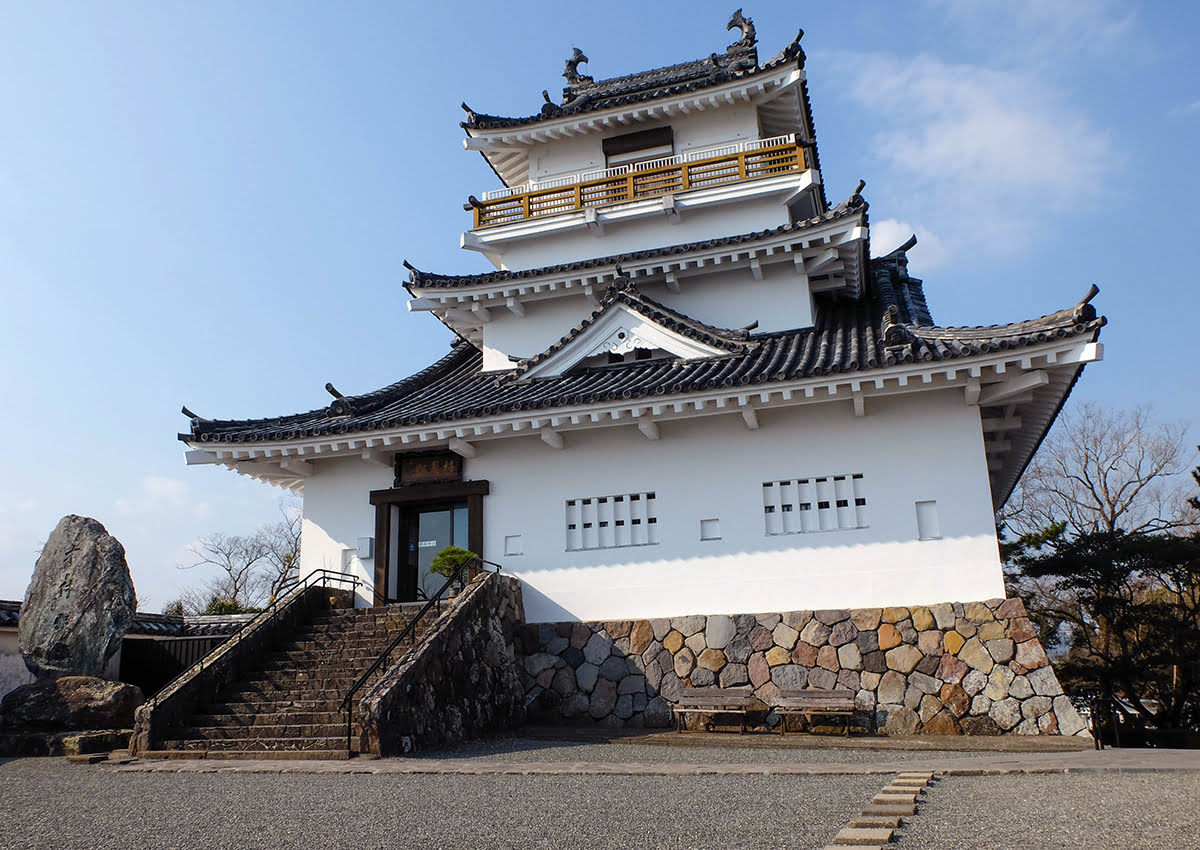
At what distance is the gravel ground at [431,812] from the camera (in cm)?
502

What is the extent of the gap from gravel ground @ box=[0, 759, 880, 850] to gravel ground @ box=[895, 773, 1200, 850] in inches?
22.8

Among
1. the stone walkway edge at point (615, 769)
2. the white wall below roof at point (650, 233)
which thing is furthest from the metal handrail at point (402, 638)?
the white wall below roof at point (650, 233)

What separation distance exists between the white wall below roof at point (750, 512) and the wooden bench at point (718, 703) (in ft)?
3.94

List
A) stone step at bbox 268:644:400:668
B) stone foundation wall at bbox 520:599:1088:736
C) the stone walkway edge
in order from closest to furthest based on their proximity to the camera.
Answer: the stone walkway edge
stone foundation wall at bbox 520:599:1088:736
stone step at bbox 268:644:400:668

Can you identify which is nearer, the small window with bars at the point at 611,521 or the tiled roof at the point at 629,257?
the small window with bars at the point at 611,521

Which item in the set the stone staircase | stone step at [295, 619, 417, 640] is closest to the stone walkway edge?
the stone staircase

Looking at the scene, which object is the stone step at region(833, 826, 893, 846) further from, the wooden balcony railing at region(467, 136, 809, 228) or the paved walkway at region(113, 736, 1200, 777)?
the wooden balcony railing at region(467, 136, 809, 228)

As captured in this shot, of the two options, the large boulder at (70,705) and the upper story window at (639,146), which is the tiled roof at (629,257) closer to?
the upper story window at (639,146)

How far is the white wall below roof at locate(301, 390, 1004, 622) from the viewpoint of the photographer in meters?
11.8

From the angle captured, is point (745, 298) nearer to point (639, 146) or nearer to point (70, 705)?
point (639, 146)

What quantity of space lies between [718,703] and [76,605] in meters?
10.3

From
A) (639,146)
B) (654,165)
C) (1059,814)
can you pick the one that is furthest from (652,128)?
(1059,814)

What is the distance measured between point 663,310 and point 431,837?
428 inches

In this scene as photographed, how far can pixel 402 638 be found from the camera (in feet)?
34.6
